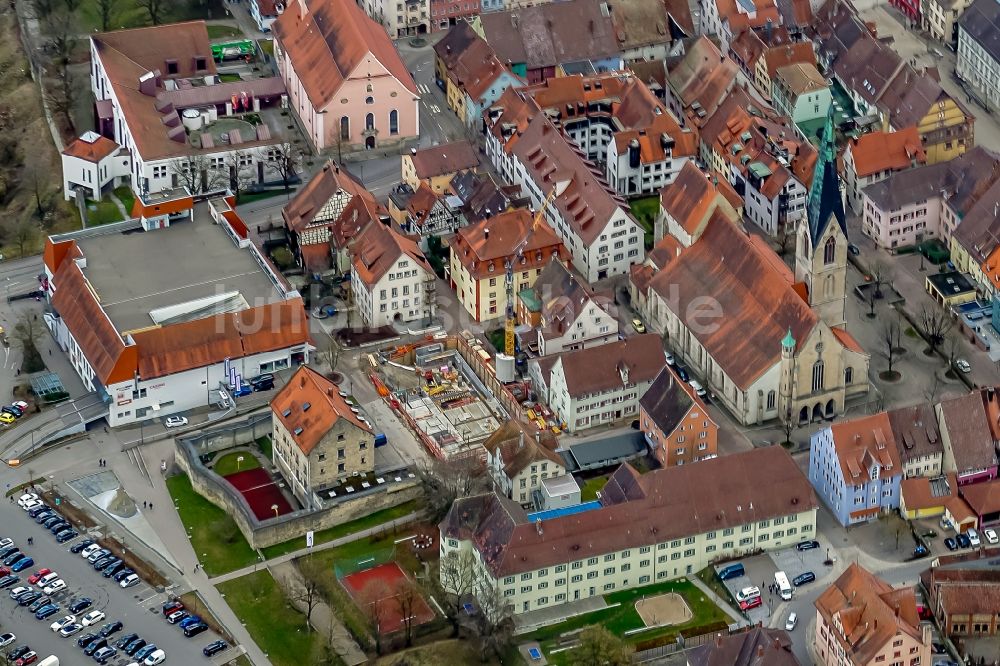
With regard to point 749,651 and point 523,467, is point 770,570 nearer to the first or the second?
point 749,651

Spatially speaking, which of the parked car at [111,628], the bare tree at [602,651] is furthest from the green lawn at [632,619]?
the parked car at [111,628]

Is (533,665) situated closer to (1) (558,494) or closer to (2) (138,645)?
(1) (558,494)

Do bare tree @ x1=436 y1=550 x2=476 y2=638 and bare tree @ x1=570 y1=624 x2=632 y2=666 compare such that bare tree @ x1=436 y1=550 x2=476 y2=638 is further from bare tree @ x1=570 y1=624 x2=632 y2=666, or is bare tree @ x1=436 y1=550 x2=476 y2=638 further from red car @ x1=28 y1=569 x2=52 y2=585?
red car @ x1=28 y1=569 x2=52 y2=585

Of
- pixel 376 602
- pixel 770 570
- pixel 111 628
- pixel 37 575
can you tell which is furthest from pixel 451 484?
pixel 37 575

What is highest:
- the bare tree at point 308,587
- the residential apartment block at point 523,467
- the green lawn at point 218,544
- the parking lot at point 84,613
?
the residential apartment block at point 523,467

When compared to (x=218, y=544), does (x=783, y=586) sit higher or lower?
higher

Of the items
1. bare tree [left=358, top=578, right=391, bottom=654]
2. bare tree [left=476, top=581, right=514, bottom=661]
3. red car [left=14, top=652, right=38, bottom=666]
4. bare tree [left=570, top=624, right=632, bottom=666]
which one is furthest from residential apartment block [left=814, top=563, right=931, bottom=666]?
red car [left=14, top=652, right=38, bottom=666]

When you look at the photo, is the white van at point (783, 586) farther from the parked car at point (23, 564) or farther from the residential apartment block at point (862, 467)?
the parked car at point (23, 564)
